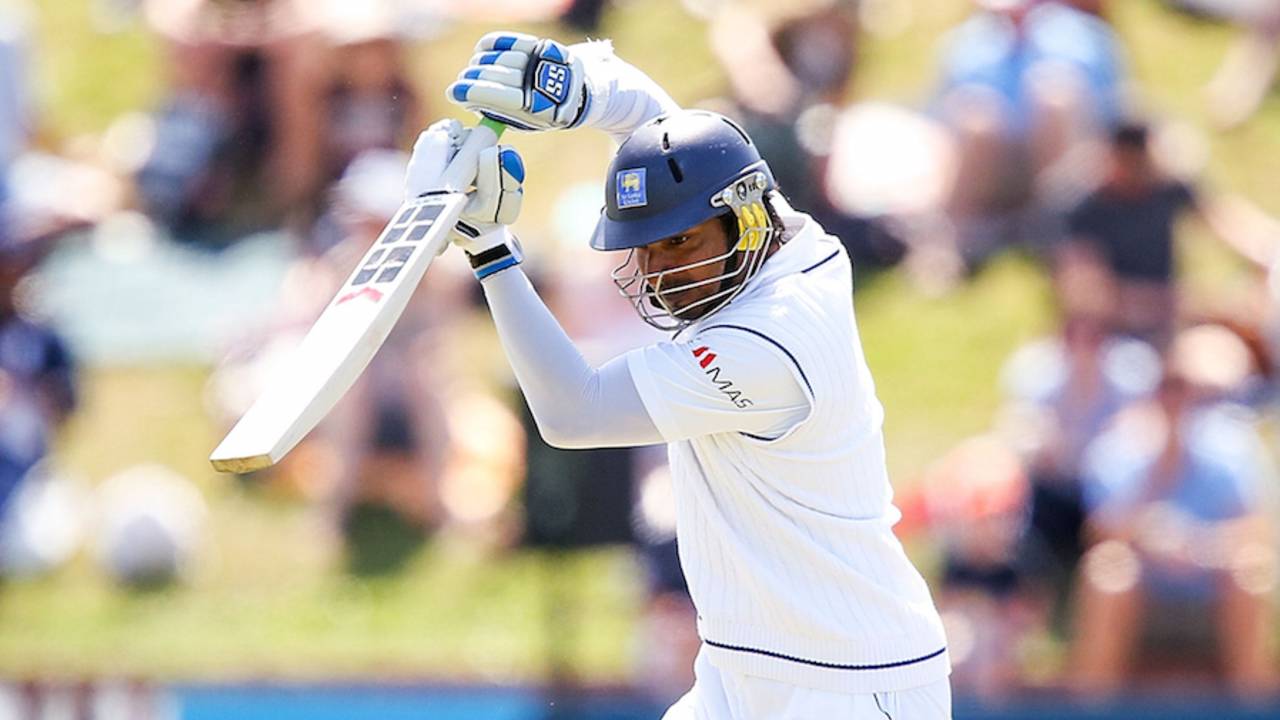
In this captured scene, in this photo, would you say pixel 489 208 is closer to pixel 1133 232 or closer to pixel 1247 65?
pixel 1133 232

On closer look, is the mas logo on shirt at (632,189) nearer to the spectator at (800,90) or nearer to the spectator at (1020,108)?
the spectator at (800,90)

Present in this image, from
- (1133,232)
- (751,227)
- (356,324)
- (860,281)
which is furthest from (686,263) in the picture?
(860,281)

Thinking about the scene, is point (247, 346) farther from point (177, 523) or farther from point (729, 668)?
point (729, 668)

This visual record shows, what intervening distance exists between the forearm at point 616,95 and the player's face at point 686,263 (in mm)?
508

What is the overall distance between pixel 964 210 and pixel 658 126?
4.95 meters

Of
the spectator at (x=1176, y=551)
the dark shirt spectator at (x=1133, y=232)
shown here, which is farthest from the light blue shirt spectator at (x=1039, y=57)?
the spectator at (x=1176, y=551)

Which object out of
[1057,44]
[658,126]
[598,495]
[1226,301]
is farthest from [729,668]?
[1057,44]

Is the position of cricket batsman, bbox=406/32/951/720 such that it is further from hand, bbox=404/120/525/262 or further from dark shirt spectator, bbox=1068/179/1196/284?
dark shirt spectator, bbox=1068/179/1196/284

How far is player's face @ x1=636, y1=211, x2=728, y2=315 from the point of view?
3.47 meters

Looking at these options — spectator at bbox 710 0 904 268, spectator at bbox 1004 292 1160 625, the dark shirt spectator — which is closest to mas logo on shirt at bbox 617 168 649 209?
spectator at bbox 1004 292 1160 625

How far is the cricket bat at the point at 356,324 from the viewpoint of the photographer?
3.18 meters

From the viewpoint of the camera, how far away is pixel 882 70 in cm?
869

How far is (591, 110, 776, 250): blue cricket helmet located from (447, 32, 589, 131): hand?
0.20m

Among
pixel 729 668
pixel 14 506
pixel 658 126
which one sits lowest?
pixel 14 506
